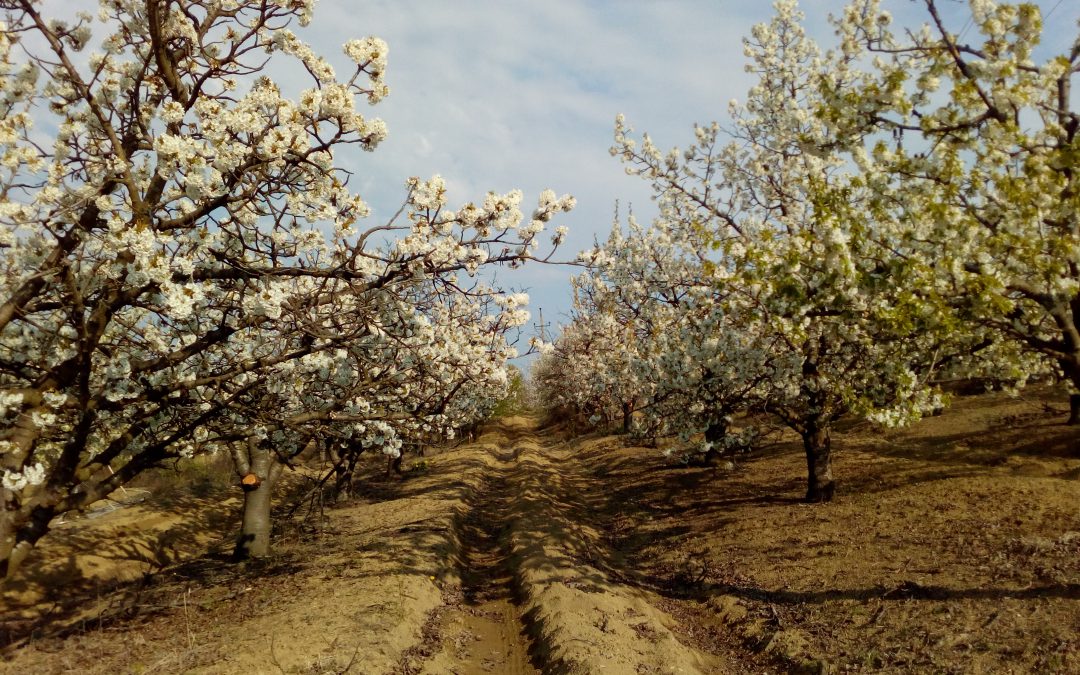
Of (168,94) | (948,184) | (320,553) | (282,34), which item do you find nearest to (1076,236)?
(948,184)

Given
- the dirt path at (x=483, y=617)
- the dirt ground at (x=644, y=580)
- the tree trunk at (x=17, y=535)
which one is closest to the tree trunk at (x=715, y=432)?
the dirt ground at (x=644, y=580)

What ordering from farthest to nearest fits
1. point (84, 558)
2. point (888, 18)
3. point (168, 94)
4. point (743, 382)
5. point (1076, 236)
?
point (84, 558)
point (743, 382)
point (888, 18)
point (1076, 236)
point (168, 94)

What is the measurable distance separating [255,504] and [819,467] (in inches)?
589

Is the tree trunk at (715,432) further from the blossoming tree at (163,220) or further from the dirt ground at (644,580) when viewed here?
the blossoming tree at (163,220)

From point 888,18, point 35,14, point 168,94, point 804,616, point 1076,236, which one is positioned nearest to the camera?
point 35,14

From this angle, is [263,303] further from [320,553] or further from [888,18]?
[320,553]

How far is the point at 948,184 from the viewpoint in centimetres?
834

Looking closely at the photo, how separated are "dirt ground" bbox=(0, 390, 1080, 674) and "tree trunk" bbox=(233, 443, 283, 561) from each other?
650 millimetres

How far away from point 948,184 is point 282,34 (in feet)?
26.7

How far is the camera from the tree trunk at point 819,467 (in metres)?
17.7

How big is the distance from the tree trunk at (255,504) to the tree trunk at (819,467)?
14.3m

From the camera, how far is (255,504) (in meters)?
16.5

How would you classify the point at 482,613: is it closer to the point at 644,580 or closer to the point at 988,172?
the point at 644,580

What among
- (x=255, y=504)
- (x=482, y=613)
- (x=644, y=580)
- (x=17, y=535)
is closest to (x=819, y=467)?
(x=644, y=580)
